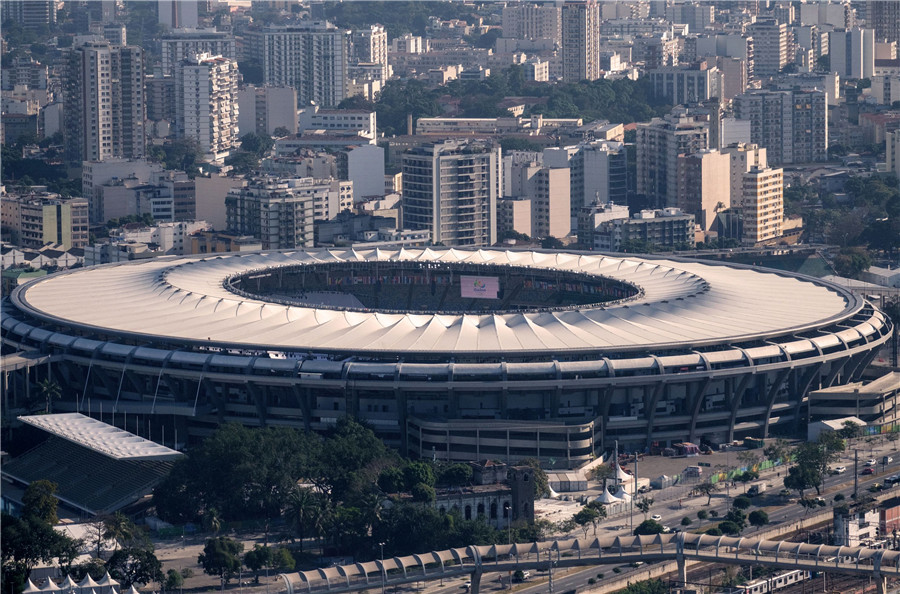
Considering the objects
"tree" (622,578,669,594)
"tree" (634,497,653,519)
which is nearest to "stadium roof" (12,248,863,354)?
"tree" (634,497,653,519)

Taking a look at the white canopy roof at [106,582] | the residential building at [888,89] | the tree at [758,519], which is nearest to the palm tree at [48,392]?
the white canopy roof at [106,582]

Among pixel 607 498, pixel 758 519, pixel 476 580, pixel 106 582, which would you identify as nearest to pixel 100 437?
pixel 607 498

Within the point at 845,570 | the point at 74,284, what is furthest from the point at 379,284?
the point at 845,570

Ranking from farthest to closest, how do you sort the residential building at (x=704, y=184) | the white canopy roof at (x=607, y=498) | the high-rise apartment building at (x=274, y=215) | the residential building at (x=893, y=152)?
the residential building at (x=893, y=152), the residential building at (x=704, y=184), the high-rise apartment building at (x=274, y=215), the white canopy roof at (x=607, y=498)

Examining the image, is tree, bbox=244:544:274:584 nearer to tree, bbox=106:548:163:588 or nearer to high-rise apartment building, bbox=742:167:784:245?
tree, bbox=106:548:163:588

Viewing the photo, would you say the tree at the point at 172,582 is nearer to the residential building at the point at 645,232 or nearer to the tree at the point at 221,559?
the tree at the point at 221,559

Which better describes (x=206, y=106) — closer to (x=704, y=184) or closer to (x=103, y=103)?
(x=103, y=103)
